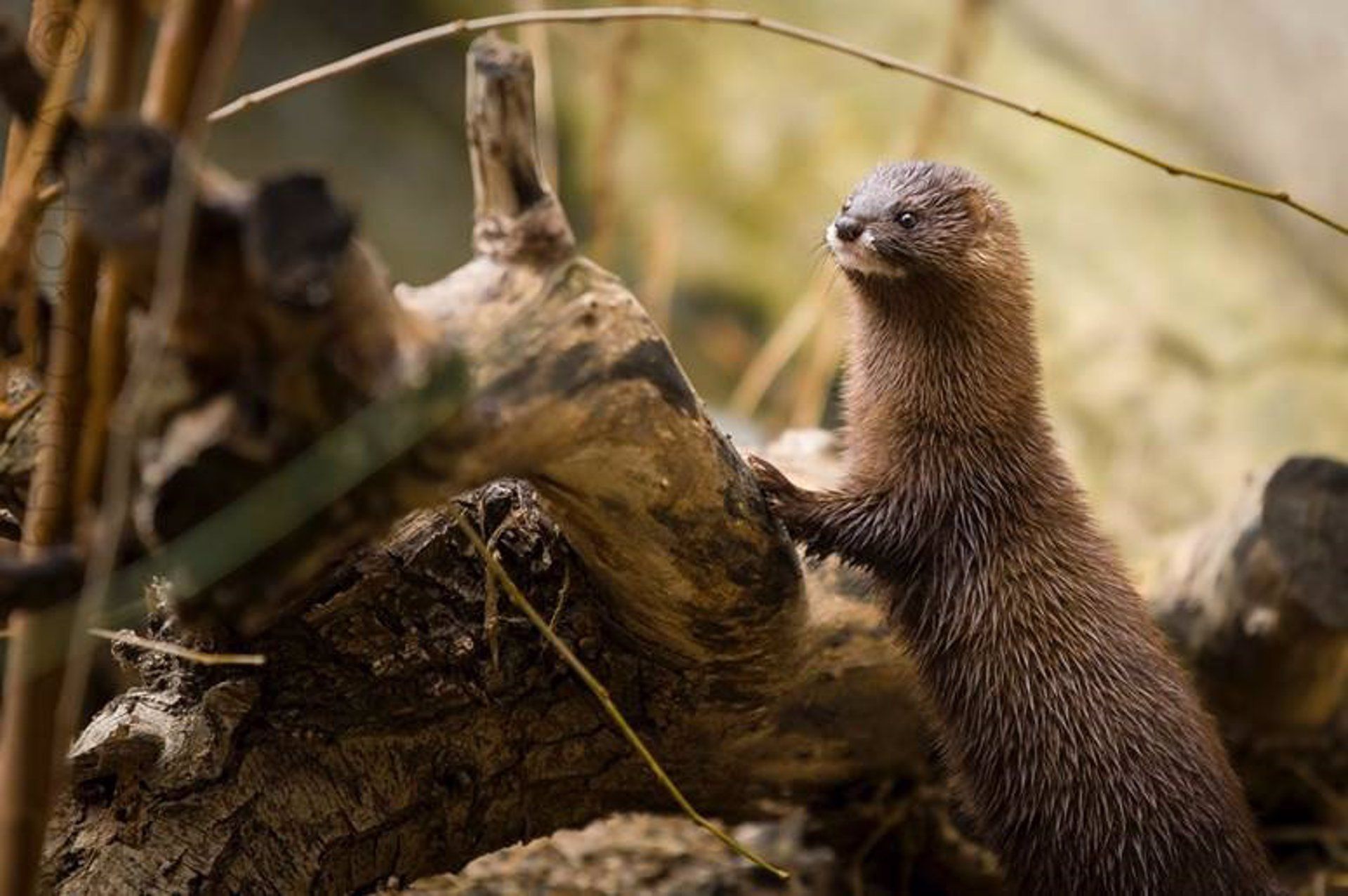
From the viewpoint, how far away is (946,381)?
2.73m

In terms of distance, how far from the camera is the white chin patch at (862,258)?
8.82 feet

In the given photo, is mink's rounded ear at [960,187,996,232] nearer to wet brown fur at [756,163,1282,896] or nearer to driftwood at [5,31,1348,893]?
wet brown fur at [756,163,1282,896]

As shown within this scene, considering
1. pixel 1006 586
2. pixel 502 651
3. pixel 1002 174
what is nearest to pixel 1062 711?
pixel 1006 586

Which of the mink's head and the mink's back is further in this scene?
the mink's head

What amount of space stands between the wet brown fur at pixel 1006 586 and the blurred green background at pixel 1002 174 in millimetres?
2442

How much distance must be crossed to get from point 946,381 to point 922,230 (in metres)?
0.27

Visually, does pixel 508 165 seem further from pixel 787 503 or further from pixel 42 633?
pixel 787 503

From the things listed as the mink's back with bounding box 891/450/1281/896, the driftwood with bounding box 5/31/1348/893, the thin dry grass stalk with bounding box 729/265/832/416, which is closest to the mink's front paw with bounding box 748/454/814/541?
the driftwood with bounding box 5/31/1348/893

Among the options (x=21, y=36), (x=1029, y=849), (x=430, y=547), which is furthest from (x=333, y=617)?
(x=1029, y=849)

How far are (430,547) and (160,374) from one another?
0.87 metres

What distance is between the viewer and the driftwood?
1516mm

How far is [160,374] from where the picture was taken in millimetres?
1519

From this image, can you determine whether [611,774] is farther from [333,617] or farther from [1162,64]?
[1162,64]

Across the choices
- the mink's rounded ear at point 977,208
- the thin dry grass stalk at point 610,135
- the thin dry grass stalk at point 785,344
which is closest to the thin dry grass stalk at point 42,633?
the mink's rounded ear at point 977,208
